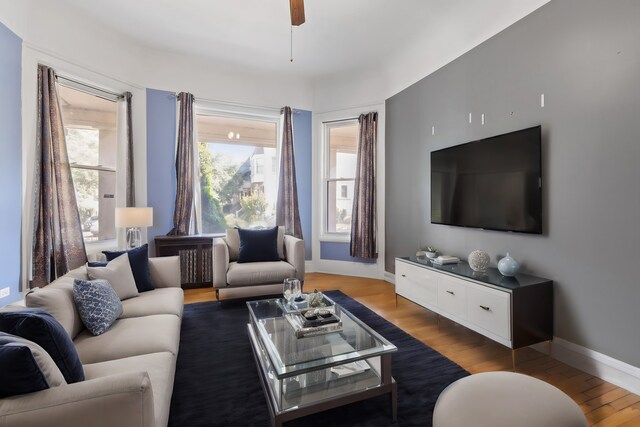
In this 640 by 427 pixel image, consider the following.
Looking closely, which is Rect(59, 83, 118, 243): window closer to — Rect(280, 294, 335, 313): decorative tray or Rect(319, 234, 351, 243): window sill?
Rect(280, 294, 335, 313): decorative tray

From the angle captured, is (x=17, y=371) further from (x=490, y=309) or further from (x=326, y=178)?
(x=326, y=178)

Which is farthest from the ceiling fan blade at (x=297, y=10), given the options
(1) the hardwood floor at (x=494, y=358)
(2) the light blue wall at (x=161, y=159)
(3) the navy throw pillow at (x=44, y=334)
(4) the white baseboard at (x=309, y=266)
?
(4) the white baseboard at (x=309, y=266)

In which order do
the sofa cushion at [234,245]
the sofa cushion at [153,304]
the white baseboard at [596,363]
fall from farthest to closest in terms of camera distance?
the sofa cushion at [234,245]
the sofa cushion at [153,304]
the white baseboard at [596,363]

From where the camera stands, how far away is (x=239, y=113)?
16.1 ft

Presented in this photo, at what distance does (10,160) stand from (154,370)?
281cm

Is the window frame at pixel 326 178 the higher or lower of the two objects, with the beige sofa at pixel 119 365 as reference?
higher

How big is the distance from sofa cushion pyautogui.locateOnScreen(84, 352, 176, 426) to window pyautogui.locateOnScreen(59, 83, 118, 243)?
3.00 m

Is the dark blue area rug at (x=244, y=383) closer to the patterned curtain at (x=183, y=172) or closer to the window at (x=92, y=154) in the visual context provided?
the patterned curtain at (x=183, y=172)

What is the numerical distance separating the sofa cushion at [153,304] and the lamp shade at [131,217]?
1.26m

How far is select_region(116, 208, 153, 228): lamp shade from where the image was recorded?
3.56 meters

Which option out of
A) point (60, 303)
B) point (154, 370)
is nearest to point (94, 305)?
point (60, 303)

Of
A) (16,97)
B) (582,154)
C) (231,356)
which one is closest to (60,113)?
(16,97)

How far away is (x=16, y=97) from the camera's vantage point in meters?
2.96

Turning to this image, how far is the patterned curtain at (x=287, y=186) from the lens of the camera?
5031 millimetres
